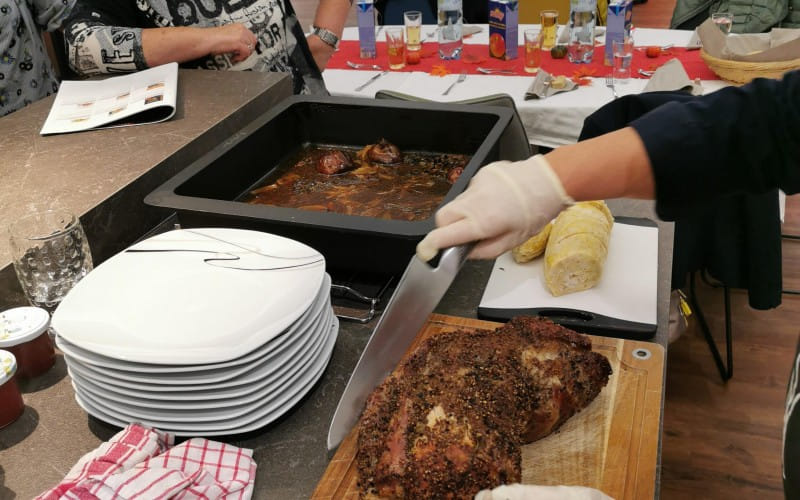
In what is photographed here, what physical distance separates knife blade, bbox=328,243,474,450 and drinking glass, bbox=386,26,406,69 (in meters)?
2.12

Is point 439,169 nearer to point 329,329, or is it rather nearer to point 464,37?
point 329,329

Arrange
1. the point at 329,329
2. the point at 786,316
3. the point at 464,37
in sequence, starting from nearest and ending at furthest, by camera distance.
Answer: the point at 329,329 < the point at 786,316 < the point at 464,37

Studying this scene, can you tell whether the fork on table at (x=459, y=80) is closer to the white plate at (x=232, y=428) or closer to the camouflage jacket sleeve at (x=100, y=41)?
the camouflage jacket sleeve at (x=100, y=41)

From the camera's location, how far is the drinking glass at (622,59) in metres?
2.64

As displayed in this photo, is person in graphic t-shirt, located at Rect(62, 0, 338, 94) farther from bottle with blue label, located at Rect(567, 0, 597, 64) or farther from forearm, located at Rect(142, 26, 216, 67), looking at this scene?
bottle with blue label, located at Rect(567, 0, 597, 64)

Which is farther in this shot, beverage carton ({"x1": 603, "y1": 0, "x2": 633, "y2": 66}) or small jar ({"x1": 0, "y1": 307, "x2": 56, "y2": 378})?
beverage carton ({"x1": 603, "y1": 0, "x2": 633, "y2": 66})

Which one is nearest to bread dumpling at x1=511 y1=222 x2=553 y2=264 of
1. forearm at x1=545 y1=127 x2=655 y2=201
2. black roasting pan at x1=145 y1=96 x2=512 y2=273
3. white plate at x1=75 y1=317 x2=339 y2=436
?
black roasting pan at x1=145 y1=96 x2=512 y2=273

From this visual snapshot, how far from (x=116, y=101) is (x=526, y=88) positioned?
5.03ft

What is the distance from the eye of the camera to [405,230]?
44.7 inches

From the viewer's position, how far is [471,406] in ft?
3.06

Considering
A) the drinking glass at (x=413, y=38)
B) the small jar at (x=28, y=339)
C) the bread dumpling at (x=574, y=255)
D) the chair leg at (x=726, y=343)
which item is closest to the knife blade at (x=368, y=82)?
the drinking glass at (x=413, y=38)

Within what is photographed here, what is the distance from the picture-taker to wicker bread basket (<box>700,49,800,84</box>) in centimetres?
234

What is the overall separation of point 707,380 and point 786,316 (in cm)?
56

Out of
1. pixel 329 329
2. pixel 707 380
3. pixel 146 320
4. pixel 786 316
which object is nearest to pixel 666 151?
pixel 329 329
